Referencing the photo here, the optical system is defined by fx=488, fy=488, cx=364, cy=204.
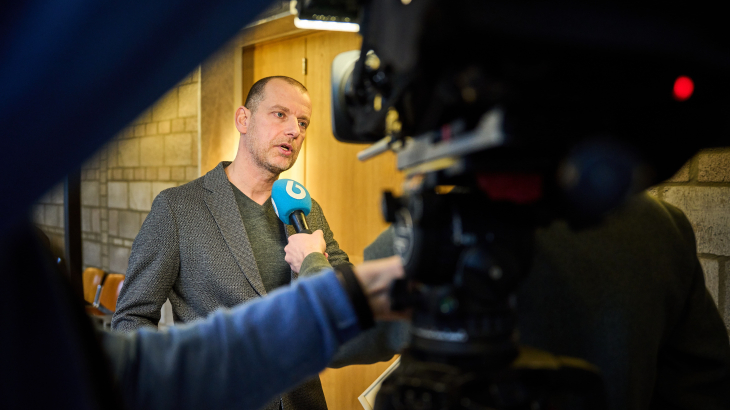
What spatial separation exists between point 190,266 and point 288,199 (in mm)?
360

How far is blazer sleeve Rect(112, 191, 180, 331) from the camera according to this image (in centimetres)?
135

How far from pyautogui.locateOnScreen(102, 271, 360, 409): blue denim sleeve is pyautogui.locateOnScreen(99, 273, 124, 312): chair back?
10.2 ft

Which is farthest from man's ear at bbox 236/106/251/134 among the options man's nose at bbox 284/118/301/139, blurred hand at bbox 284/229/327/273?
blurred hand at bbox 284/229/327/273

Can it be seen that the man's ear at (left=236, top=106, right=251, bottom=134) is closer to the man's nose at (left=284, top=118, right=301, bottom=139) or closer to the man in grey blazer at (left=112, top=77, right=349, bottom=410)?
the man in grey blazer at (left=112, top=77, right=349, bottom=410)

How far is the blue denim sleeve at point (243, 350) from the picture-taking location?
0.57 meters

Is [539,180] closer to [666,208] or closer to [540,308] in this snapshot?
[540,308]

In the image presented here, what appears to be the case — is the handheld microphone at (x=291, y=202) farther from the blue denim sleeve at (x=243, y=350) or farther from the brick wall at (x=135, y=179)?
the brick wall at (x=135, y=179)

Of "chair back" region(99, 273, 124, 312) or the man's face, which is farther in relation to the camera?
"chair back" region(99, 273, 124, 312)

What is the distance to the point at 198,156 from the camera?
335 cm

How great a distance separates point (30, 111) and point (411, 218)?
0.31 meters

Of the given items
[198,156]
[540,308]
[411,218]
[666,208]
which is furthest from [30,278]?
[198,156]

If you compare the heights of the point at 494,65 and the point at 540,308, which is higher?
the point at 494,65

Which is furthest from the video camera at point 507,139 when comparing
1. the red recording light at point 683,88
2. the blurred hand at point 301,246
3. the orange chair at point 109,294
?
the orange chair at point 109,294

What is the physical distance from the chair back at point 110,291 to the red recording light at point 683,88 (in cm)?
356
